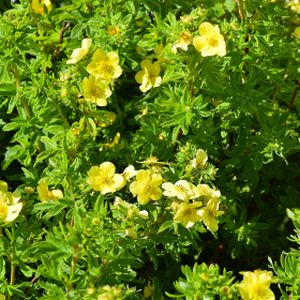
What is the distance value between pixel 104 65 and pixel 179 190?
698mm

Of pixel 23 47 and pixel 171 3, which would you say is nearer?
pixel 23 47

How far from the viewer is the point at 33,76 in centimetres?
302

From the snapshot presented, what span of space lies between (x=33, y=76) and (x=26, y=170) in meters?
0.44

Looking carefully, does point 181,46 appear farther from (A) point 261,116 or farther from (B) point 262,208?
(B) point 262,208

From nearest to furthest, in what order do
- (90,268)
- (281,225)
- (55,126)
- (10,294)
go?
(90,268) < (10,294) < (55,126) < (281,225)

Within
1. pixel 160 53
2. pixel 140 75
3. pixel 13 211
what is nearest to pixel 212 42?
pixel 160 53

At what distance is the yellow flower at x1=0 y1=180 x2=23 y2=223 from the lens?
8.59 ft

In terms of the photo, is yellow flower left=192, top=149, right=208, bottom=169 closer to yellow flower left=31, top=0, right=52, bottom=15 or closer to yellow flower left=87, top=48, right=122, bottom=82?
yellow flower left=87, top=48, right=122, bottom=82

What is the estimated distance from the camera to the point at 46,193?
2.83m

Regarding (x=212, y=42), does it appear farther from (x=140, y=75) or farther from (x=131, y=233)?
(x=131, y=233)

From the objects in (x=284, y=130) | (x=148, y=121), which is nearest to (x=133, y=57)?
(x=148, y=121)

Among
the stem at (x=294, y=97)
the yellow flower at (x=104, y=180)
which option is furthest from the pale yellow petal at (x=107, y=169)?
the stem at (x=294, y=97)

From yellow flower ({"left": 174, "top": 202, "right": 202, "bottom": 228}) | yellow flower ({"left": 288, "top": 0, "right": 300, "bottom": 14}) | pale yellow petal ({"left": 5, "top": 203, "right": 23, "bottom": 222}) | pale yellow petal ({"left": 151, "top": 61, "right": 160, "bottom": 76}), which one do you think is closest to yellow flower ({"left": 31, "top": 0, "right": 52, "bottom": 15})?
pale yellow petal ({"left": 151, "top": 61, "right": 160, "bottom": 76})

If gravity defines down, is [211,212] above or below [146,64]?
below
